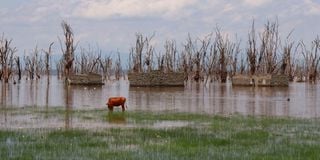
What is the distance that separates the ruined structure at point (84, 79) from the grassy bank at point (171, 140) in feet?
85.1

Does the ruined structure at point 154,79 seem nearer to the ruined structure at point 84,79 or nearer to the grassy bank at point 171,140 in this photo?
the ruined structure at point 84,79

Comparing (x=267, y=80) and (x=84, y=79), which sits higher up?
(x=84, y=79)

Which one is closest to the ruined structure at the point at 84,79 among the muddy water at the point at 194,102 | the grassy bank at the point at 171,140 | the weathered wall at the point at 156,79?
the weathered wall at the point at 156,79

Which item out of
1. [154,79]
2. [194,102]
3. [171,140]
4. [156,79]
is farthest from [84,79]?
[171,140]

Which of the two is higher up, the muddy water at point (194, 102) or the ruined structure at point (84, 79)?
the ruined structure at point (84, 79)

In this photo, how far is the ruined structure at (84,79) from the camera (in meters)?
41.6

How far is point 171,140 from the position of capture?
1130 centimetres

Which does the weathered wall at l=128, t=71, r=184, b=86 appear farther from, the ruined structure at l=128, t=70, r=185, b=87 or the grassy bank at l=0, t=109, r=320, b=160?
the grassy bank at l=0, t=109, r=320, b=160

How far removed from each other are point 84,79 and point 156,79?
5.22m

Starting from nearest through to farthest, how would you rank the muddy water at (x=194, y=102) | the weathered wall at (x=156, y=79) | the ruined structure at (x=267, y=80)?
1. the muddy water at (x=194, y=102)
2. the weathered wall at (x=156, y=79)
3. the ruined structure at (x=267, y=80)

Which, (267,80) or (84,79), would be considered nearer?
(267,80)

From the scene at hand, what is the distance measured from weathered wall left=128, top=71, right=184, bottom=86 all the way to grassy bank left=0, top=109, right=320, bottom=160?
24238 mm

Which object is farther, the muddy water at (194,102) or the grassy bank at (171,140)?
the muddy water at (194,102)

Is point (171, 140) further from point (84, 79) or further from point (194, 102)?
point (84, 79)
